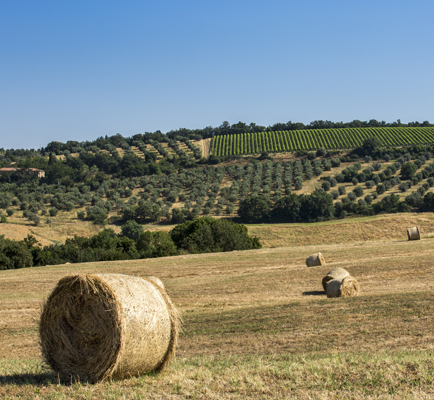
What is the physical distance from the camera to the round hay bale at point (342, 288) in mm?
16609

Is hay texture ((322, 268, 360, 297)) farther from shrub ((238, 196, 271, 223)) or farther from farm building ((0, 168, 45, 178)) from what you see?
farm building ((0, 168, 45, 178))

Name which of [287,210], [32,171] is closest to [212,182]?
[287,210]

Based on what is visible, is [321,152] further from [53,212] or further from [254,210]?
[53,212]

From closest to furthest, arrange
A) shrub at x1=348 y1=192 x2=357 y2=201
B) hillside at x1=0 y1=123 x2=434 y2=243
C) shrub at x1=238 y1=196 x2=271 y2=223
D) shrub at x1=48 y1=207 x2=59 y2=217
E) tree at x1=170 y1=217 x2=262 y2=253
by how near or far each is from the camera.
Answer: tree at x1=170 y1=217 x2=262 y2=253
shrub at x1=238 y1=196 x2=271 y2=223
hillside at x1=0 y1=123 x2=434 y2=243
shrub at x1=348 y1=192 x2=357 y2=201
shrub at x1=48 y1=207 x2=59 y2=217

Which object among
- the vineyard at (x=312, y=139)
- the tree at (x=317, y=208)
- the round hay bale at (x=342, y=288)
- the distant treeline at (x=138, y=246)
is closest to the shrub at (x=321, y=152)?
the vineyard at (x=312, y=139)

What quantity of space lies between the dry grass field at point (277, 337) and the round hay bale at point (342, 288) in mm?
558

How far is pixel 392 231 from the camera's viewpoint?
174 feet

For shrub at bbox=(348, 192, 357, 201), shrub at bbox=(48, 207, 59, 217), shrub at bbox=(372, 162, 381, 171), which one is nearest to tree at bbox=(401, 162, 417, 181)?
shrub at bbox=(372, 162, 381, 171)

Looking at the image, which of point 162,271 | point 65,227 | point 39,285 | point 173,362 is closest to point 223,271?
point 162,271

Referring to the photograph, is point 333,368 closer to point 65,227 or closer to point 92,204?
point 65,227

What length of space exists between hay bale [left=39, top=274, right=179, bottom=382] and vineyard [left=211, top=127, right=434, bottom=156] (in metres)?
116

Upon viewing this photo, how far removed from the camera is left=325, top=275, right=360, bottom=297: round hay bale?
16609mm

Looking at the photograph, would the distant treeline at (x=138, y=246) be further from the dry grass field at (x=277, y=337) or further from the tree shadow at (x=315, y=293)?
the tree shadow at (x=315, y=293)

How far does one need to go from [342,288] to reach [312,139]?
121921 mm
